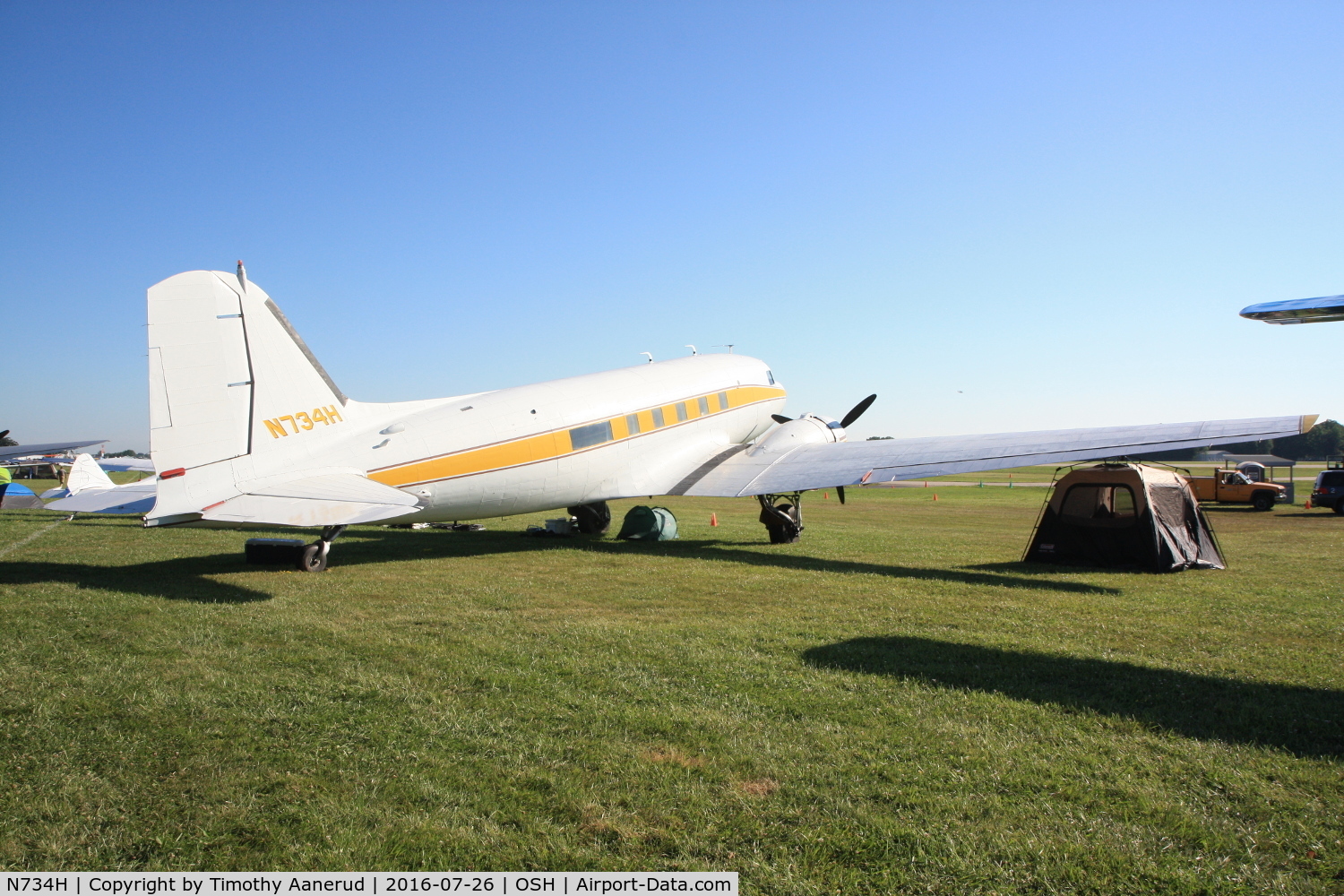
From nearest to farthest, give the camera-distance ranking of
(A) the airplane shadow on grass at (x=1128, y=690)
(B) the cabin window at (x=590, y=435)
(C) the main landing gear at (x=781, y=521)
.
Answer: (A) the airplane shadow on grass at (x=1128, y=690) → (B) the cabin window at (x=590, y=435) → (C) the main landing gear at (x=781, y=521)

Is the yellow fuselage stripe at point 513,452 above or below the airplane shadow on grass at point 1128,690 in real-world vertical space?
above

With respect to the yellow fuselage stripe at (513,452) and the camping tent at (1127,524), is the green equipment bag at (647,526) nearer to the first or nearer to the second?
the yellow fuselage stripe at (513,452)

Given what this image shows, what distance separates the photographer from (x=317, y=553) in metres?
13.5

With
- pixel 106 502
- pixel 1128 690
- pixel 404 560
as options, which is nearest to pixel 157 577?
pixel 106 502

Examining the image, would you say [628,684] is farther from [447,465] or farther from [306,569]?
[306,569]

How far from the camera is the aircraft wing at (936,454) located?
42.0ft

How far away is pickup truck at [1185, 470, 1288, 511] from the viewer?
33156 mm

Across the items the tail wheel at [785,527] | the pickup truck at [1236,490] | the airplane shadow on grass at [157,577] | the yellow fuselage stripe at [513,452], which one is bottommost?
the pickup truck at [1236,490]

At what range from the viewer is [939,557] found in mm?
15547

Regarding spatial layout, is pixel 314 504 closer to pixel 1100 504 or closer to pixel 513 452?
pixel 513 452

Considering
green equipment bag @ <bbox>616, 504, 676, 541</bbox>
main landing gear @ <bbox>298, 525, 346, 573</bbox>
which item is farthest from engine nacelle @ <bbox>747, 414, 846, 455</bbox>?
main landing gear @ <bbox>298, 525, 346, 573</bbox>

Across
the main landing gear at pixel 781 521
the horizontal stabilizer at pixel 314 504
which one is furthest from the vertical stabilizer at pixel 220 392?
the main landing gear at pixel 781 521

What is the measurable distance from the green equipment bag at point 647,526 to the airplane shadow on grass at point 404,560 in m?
0.64

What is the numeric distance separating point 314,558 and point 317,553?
105 millimetres
